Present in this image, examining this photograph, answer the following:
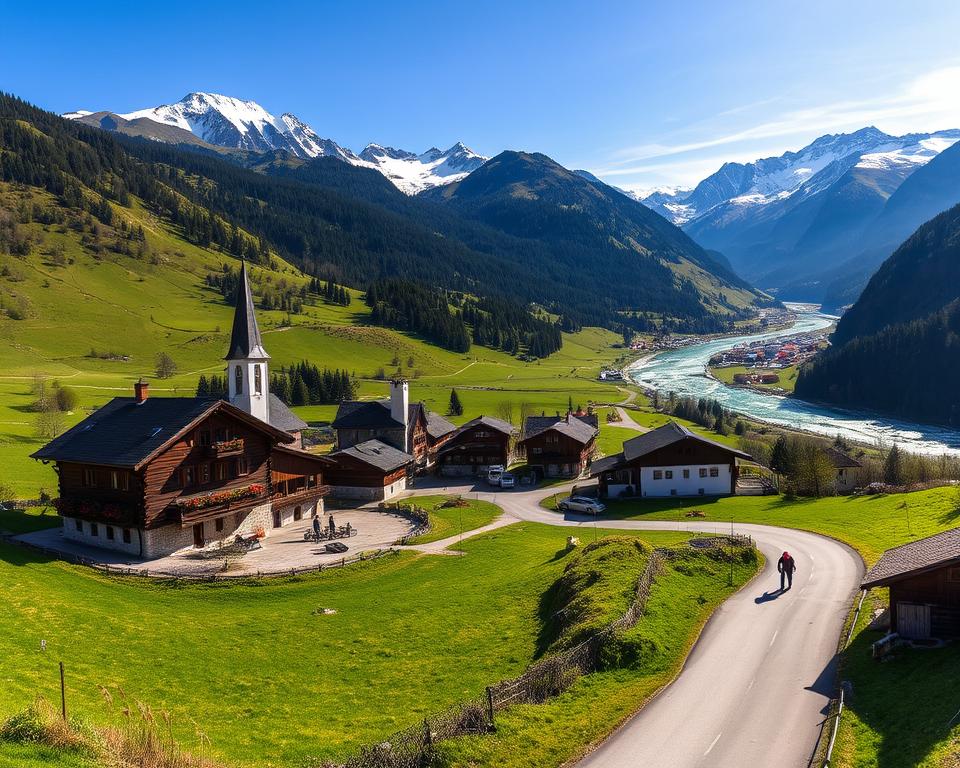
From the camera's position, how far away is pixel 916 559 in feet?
84.5

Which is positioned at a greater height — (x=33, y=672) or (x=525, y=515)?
(x=33, y=672)

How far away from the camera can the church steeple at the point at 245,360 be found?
5847 cm

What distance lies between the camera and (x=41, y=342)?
15512cm

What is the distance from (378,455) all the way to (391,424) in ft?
36.8

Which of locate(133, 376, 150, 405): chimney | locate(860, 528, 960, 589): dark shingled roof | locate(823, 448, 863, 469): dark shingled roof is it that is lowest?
locate(823, 448, 863, 469): dark shingled roof

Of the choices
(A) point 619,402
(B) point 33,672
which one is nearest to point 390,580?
(B) point 33,672

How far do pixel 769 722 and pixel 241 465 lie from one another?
41900 millimetres

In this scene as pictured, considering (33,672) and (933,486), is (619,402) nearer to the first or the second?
(933,486)

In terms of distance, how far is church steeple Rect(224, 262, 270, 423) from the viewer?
58.5 metres

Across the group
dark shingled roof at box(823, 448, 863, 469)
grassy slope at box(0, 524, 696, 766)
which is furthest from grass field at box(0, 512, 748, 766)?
dark shingled roof at box(823, 448, 863, 469)

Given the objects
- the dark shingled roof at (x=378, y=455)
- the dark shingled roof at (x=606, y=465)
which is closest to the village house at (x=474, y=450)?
→ the dark shingled roof at (x=378, y=455)

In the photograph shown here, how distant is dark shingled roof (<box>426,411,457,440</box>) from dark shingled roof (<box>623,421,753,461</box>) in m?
29.9

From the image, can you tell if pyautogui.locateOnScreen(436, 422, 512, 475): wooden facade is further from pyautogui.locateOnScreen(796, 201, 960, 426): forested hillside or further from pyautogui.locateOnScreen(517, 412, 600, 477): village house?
pyautogui.locateOnScreen(796, 201, 960, 426): forested hillside

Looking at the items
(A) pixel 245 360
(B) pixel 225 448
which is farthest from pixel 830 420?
(B) pixel 225 448
